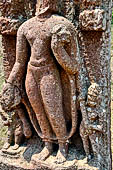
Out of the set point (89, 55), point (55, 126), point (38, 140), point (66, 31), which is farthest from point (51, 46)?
point (38, 140)

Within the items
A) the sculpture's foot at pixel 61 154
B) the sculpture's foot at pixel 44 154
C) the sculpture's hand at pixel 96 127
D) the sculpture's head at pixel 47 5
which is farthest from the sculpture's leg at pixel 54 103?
the sculpture's head at pixel 47 5

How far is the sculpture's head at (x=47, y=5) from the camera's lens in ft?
5.72

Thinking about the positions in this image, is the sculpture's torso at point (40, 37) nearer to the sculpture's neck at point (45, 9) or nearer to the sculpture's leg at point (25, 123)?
the sculpture's neck at point (45, 9)

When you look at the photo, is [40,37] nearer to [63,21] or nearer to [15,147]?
[63,21]

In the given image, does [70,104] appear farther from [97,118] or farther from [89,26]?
[89,26]

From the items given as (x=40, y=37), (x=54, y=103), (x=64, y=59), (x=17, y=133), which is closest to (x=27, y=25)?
(x=40, y=37)

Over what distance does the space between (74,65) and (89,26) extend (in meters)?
0.29

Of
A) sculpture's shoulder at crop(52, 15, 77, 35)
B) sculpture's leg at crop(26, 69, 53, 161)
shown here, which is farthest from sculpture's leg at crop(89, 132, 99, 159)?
sculpture's shoulder at crop(52, 15, 77, 35)

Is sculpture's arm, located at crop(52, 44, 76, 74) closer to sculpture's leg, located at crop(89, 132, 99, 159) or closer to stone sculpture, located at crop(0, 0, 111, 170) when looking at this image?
stone sculpture, located at crop(0, 0, 111, 170)

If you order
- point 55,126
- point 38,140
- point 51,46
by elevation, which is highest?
point 51,46

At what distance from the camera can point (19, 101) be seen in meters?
2.01

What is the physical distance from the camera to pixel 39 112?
77.9 inches

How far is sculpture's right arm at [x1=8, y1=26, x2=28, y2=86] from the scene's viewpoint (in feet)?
6.03

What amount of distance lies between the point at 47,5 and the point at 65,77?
539mm
